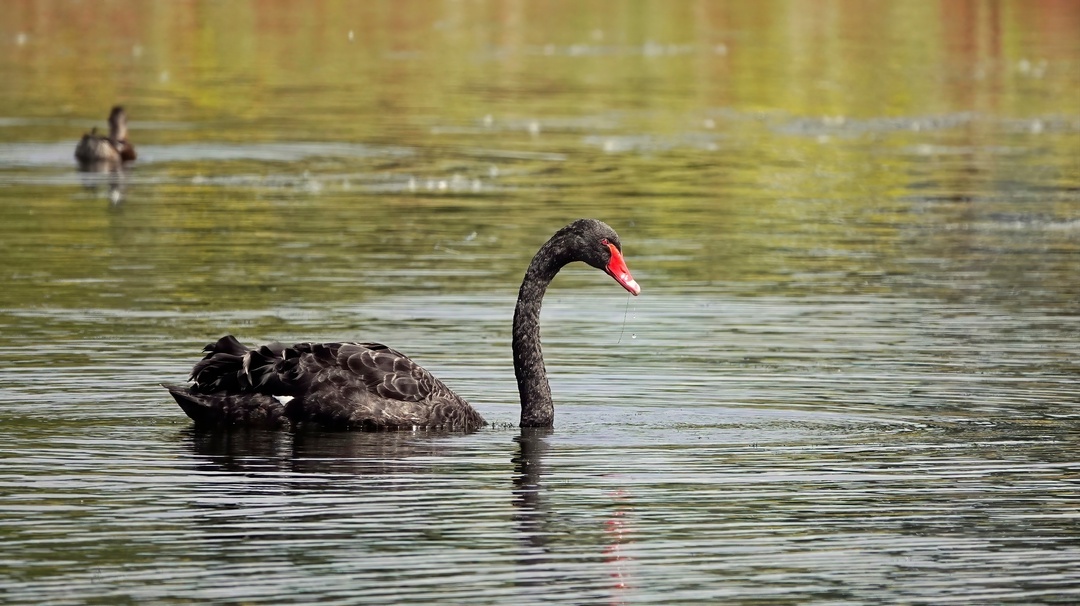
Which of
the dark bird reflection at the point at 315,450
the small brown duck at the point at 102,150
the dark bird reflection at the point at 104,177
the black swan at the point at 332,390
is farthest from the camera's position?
the small brown duck at the point at 102,150

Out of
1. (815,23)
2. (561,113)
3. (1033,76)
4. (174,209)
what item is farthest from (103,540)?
(815,23)

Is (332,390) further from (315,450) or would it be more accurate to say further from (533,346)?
(533,346)

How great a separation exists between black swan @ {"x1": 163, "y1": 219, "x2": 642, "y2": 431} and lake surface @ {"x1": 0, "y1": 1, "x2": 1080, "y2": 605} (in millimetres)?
180

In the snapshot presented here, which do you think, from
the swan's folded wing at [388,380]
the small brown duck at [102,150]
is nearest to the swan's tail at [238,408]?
the swan's folded wing at [388,380]

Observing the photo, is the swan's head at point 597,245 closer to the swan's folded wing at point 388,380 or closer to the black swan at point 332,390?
the black swan at point 332,390

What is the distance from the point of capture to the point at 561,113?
110ft

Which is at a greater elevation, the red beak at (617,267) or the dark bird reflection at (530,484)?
the red beak at (617,267)

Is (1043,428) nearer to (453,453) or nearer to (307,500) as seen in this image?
(453,453)

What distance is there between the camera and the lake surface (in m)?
8.26

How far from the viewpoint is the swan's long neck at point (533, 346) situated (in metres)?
11.4

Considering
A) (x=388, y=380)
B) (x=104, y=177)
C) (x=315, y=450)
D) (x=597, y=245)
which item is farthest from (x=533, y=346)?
(x=104, y=177)

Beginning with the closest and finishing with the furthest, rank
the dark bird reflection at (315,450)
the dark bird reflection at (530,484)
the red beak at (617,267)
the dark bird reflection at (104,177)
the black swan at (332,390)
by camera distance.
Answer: the dark bird reflection at (530,484) → the dark bird reflection at (315,450) → the black swan at (332,390) → the red beak at (617,267) → the dark bird reflection at (104,177)

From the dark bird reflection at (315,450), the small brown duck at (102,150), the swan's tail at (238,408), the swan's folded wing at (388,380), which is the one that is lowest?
the dark bird reflection at (315,450)

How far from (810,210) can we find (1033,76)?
18521 mm
